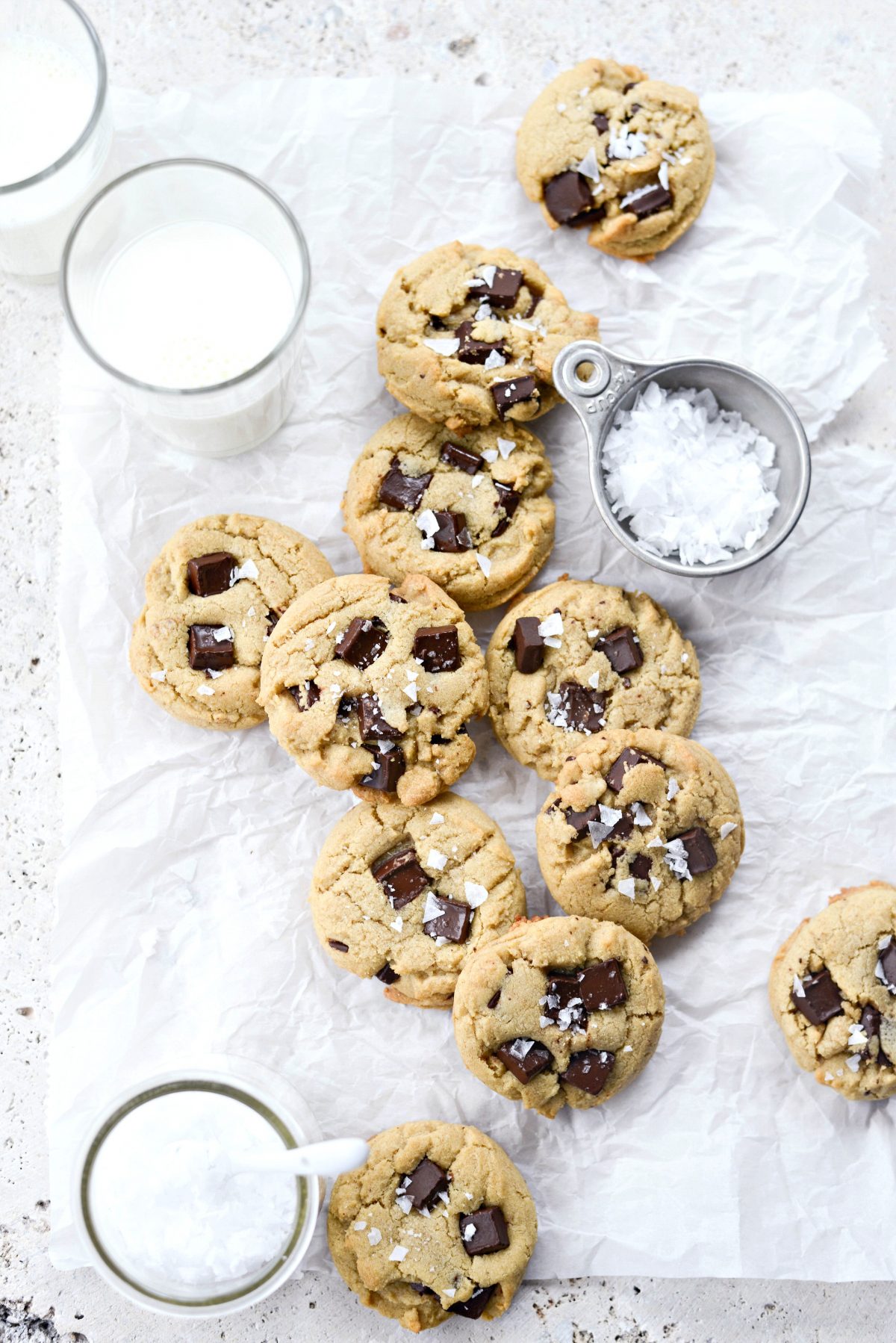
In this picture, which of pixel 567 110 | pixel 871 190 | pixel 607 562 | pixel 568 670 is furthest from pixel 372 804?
pixel 871 190

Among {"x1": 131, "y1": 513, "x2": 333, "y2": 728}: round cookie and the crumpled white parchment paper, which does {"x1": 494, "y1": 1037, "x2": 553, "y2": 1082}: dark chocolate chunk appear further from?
{"x1": 131, "y1": 513, "x2": 333, "y2": 728}: round cookie

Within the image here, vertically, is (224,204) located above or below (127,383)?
above

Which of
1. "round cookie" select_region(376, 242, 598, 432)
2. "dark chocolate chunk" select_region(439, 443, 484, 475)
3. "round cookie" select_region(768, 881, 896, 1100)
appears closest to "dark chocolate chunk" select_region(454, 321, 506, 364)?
"round cookie" select_region(376, 242, 598, 432)

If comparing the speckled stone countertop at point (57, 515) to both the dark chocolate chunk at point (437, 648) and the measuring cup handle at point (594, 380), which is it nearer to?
the measuring cup handle at point (594, 380)

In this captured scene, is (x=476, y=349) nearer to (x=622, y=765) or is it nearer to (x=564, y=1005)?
(x=622, y=765)

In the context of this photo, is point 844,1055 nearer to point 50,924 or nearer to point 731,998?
point 731,998
